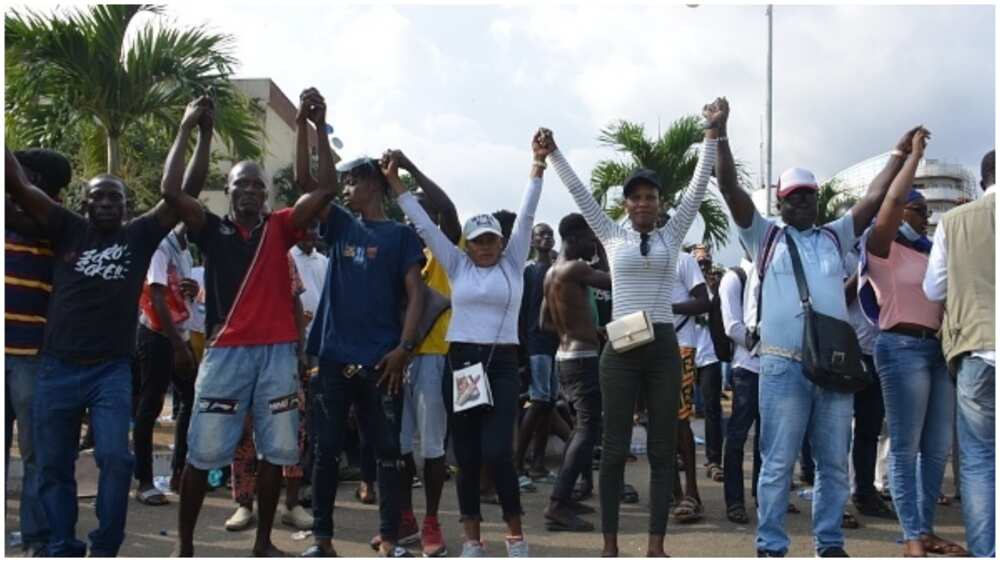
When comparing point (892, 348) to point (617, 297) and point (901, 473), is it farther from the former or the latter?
point (617, 297)

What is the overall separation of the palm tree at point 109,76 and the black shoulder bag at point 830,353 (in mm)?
6620

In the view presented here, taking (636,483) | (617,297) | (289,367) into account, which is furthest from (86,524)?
(636,483)

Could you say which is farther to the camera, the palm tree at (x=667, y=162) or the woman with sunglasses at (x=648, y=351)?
the palm tree at (x=667, y=162)

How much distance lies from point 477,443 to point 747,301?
1919mm

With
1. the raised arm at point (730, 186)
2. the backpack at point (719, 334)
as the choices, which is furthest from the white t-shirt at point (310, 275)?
the raised arm at point (730, 186)

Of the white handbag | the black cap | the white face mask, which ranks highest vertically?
the black cap

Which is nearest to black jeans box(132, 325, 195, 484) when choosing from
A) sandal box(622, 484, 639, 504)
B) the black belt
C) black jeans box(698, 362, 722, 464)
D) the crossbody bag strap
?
sandal box(622, 484, 639, 504)

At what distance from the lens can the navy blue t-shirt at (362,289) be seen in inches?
211

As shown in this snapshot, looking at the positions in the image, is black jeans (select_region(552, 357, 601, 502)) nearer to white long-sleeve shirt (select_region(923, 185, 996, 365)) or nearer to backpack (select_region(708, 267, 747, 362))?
backpack (select_region(708, 267, 747, 362))

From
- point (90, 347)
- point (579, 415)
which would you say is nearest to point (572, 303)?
point (579, 415)

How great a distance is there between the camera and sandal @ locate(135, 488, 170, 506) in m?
6.87

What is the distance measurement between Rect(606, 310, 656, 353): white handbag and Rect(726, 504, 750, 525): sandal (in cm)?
197

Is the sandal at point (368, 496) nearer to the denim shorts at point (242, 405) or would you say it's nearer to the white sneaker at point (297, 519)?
the white sneaker at point (297, 519)

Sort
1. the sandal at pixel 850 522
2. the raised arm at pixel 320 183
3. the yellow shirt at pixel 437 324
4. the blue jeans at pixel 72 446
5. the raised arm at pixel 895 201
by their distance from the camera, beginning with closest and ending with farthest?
the blue jeans at pixel 72 446 → the raised arm at pixel 895 201 → the raised arm at pixel 320 183 → the yellow shirt at pixel 437 324 → the sandal at pixel 850 522
